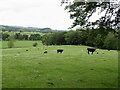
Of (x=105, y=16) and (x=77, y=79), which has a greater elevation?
(x=105, y=16)

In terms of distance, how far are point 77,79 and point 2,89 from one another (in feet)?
21.9

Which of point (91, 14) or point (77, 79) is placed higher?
point (91, 14)

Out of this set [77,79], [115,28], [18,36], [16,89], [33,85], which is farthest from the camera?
[18,36]

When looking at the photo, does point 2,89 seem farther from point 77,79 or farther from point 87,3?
point 87,3

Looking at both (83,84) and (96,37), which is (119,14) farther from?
(83,84)

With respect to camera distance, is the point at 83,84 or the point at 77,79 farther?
the point at 77,79

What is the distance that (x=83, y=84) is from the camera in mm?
19594

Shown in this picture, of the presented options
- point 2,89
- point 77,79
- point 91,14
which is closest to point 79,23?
point 91,14

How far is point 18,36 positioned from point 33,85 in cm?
10881

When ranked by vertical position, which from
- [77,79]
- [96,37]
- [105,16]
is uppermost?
[105,16]

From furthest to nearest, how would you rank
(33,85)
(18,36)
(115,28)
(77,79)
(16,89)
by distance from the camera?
(18,36) < (77,79) < (115,28) < (33,85) < (16,89)

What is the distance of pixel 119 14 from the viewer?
20.0m

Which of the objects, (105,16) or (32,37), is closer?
(105,16)

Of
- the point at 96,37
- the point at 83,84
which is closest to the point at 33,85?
the point at 83,84
